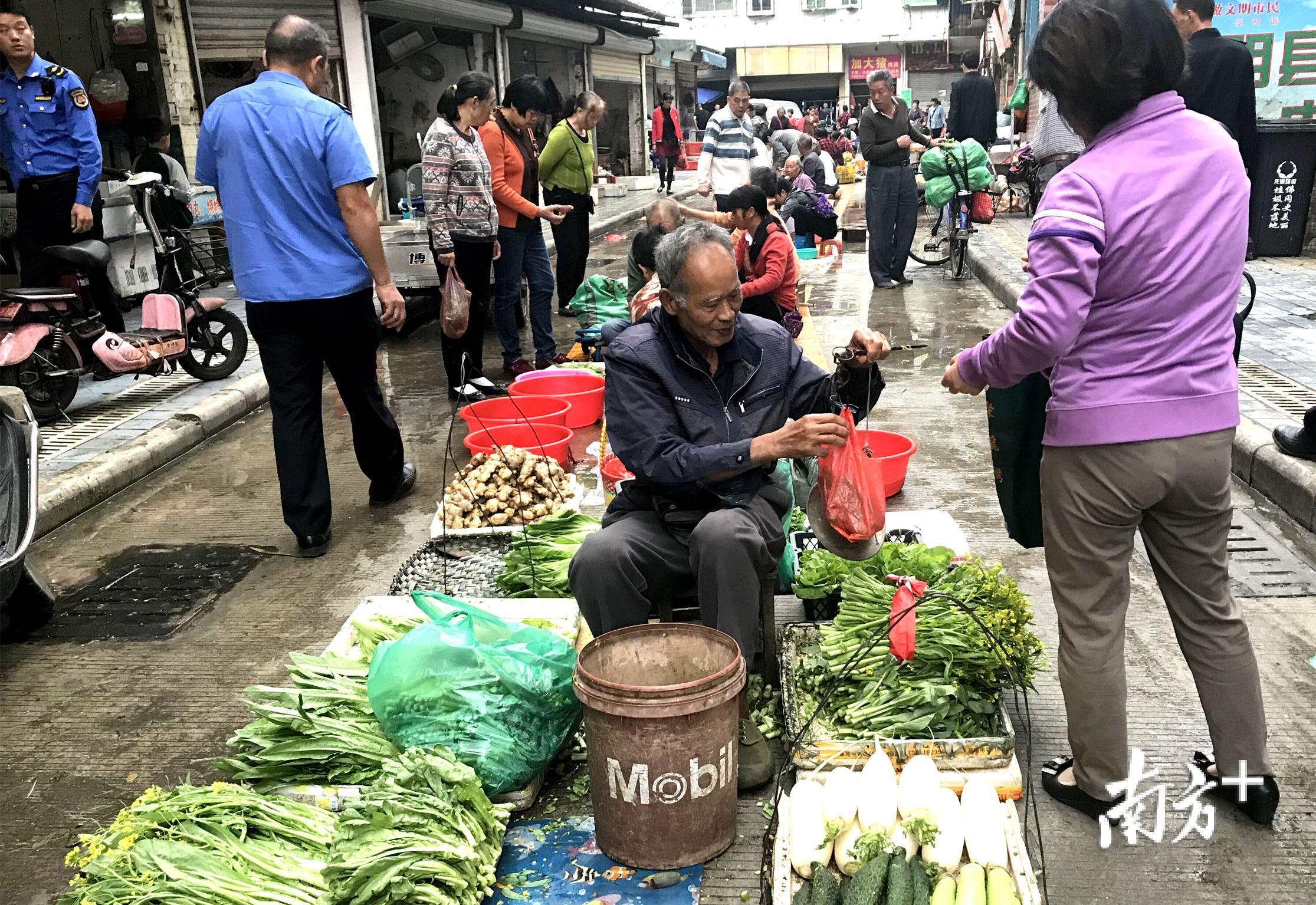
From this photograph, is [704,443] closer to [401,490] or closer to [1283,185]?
[401,490]

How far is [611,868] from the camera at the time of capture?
274 centimetres

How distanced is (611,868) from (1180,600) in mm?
1644

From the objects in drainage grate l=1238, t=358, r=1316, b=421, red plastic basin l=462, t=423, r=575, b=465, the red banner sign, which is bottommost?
drainage grate l=1238, t=358, r=1316, b=421

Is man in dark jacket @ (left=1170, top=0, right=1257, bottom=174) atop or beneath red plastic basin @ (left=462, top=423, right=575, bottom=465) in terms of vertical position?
atop

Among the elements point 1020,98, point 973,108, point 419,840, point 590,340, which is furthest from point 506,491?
point 1020,98

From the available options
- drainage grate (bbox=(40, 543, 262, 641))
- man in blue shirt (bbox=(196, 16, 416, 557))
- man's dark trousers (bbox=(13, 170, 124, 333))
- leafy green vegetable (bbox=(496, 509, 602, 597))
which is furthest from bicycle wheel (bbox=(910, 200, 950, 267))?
drainage grate (bbox=(40, 543, 262, 641))

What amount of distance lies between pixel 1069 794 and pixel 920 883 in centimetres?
75

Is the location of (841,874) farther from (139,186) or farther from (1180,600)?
(139,186)

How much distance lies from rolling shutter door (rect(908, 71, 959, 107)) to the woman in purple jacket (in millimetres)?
53087

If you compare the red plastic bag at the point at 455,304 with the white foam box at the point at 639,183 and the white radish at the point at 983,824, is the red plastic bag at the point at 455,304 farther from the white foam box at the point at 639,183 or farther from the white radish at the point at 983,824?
the white foam box at the point at 639,183

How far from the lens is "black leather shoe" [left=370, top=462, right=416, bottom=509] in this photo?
5719mm

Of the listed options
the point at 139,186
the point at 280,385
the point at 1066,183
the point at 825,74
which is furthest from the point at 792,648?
the point at 825,74

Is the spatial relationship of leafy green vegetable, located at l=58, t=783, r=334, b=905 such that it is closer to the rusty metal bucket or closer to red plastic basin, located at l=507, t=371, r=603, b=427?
the rusty metal bucket

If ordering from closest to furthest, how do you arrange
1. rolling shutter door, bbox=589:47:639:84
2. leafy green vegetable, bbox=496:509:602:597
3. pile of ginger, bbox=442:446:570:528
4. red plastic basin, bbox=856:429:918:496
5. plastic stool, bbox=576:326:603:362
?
leafy green vegetable, bbox=496:509:602:597, pile of ginger, bbox=442:446:570:528, red plastic basin, bbox=856:429:918:496, plastic stool, bbox=576:326:603:362, rolling shutter door, bbox=589:47:639:84
